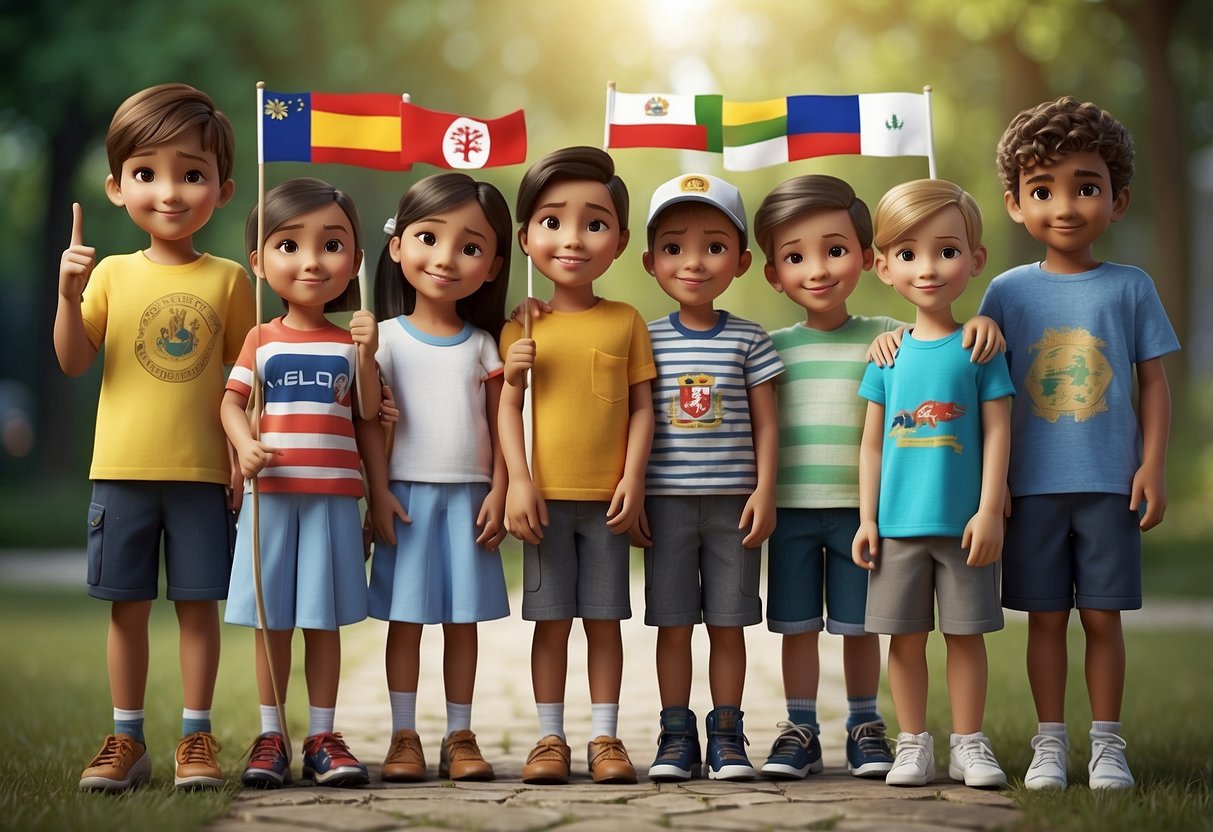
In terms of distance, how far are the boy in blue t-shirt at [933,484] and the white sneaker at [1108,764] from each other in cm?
28

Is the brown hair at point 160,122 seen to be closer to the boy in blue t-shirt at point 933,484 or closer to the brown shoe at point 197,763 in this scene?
the brown shoe at point 197,763

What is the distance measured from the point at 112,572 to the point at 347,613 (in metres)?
0.71

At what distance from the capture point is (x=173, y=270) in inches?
169

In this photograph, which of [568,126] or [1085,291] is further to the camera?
[568,126]

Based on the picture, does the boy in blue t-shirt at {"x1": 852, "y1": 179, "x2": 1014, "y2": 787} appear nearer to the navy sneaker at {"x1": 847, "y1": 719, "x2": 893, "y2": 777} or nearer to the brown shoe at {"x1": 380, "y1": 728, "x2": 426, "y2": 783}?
the navy sneaker at {"x1": 847, "y1": 719, "x2": 893, "y2": 777}

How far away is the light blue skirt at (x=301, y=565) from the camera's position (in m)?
4.15

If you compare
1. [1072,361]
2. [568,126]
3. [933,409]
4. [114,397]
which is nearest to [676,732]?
[933,409]

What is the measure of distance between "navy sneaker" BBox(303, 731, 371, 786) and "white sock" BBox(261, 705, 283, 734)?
0.33ft

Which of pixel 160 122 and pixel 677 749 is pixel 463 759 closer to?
pixel 677 749

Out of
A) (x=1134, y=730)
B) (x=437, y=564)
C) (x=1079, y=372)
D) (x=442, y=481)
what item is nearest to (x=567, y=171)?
(x=442, y=481)

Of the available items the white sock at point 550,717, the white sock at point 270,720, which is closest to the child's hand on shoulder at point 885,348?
the white sock at point 550,717

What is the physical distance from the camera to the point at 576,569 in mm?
4301

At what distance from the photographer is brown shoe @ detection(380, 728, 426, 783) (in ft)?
13.9

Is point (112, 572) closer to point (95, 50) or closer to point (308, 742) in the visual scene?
point (308, 742)
